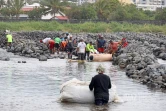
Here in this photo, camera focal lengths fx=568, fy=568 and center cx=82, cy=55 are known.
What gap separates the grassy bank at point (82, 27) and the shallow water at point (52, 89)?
41893 mm

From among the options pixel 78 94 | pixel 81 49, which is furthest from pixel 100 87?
pixel 81 49

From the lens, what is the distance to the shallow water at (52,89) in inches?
666

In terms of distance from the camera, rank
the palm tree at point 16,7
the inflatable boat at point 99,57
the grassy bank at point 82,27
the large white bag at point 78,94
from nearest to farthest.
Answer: the large white bag at point 78,94 < the inflatable boat at point 99,57 < the grassy bank at point 82,27 < the palm tree at point 16,7

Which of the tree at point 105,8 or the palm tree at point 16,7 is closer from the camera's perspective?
the tree at point 105,8

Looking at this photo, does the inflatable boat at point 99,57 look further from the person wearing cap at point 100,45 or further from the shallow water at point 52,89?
the shallow water at point 52,89

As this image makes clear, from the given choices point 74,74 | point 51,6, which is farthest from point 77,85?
point 51,6

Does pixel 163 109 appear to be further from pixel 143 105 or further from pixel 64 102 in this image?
pixel 64 102

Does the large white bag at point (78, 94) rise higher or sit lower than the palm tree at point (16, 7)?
lower

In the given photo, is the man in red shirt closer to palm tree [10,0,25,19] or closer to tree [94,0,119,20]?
tree [94,0,119,20]

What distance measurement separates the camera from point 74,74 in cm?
2581

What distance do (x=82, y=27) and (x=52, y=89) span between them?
55.2 metres

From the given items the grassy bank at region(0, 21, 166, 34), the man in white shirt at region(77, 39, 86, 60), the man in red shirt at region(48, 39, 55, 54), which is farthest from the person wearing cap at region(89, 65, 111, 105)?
the grassy bank at region(0, 21, 166, 34)

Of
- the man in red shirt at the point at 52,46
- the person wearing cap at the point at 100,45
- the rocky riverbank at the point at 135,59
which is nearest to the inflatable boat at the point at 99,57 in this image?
the rocky riverbank at the point at 135,59

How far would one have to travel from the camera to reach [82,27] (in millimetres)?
75500
